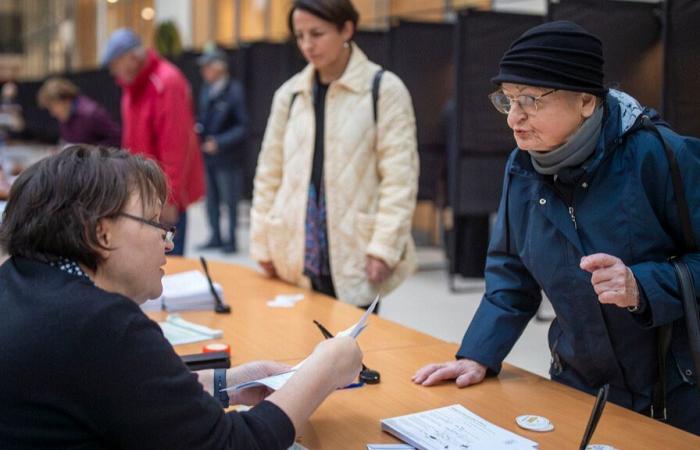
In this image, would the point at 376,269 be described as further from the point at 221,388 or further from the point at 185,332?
the point at 221,388

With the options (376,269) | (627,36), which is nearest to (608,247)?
(376,269)

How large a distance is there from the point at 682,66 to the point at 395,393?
5.86 feet

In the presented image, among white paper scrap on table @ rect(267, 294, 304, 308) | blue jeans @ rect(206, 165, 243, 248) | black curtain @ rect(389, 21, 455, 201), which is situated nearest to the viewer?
white paper scrap on table @ rect(267, 294, 304, 308)

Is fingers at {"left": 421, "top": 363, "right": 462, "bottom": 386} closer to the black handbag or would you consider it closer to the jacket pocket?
the black handbag

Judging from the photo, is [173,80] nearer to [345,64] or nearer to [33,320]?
[345,64]

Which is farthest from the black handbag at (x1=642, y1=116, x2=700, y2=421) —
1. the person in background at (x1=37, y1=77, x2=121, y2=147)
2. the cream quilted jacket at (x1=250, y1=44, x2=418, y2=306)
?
the person in background at (x1=37, y1=77, x2=121, y2=147)

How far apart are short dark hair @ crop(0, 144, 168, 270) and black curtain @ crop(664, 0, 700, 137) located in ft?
7.23

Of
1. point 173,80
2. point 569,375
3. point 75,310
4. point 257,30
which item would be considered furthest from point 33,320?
point 257,30

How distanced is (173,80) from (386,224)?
1967mm

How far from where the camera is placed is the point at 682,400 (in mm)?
1788

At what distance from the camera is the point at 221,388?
5.71 feet

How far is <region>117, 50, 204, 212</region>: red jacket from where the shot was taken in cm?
433

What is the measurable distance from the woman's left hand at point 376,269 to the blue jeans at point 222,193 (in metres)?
5.06

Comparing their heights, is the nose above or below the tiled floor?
above
